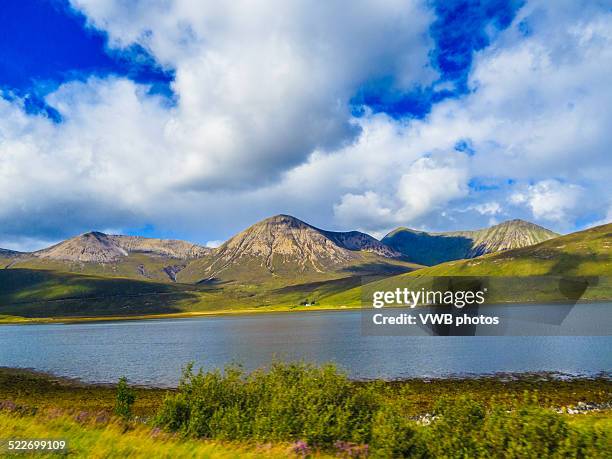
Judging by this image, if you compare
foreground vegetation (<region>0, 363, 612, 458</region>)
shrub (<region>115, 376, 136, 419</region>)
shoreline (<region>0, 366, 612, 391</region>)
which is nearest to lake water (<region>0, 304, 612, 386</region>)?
shoreline (<region>0, 366, 612, 391</region>)

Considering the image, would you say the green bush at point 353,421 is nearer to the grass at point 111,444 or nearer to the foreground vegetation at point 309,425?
the foreground vegetation at point 309,425

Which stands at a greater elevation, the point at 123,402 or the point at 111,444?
the point at 111,444

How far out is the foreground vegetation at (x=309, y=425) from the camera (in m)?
13.3

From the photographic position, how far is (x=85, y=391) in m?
67.4

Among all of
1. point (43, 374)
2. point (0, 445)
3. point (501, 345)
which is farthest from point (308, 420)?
point (501, 345)

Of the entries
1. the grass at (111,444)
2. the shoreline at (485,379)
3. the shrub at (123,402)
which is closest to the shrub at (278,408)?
the grass at (111,444)

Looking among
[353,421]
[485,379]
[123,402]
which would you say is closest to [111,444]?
[353,421]

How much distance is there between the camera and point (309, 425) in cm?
1847

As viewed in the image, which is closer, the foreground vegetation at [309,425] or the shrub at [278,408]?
the foreground vegetation at [309,425]

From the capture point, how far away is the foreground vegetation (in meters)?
13.3

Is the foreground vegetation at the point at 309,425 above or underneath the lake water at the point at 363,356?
above

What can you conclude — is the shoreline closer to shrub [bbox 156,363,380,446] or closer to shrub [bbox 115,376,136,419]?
shrub [bbox 115,376,136,419]

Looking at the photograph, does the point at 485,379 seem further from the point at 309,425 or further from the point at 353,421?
the point at 309,425

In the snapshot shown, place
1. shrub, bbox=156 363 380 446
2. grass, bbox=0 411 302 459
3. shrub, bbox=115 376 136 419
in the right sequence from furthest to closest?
shrub, bbox=115 376 136 419, shrub, bbox=156 363 380 446, grass, bbox=0 411 302 459
